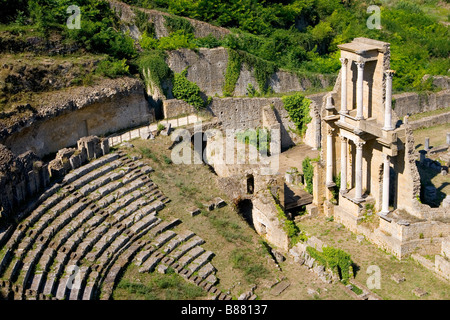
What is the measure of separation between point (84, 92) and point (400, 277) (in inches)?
626

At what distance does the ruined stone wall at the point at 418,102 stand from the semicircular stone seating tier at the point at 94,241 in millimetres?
19169

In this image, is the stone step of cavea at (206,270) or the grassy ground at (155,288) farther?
the stone step of cavea at (206,270)

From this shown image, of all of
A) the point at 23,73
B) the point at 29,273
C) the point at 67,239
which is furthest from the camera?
the point at 23,73

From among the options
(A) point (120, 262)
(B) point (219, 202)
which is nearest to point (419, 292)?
(B) point (219, 202)

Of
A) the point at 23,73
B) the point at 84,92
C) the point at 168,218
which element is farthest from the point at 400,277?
the point at 23,73

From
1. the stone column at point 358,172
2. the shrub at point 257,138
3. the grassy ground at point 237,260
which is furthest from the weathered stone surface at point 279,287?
the shrub at point 257,138

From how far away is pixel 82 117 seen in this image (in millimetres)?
31688

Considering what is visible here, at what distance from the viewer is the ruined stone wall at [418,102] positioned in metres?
42.2

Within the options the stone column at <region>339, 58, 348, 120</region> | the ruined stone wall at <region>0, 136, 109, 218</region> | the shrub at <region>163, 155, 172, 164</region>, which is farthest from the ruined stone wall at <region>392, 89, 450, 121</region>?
the ruined stone wall at <region>0, 136, 109, 218</region>

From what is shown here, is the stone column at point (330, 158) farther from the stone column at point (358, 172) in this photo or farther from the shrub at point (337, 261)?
the shrub at point (337, 261)

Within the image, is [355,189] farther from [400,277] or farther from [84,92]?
[84,92]

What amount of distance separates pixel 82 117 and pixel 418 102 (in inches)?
851

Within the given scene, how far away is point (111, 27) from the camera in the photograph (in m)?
37.0

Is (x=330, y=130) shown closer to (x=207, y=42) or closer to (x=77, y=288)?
(x=207, y=42)
